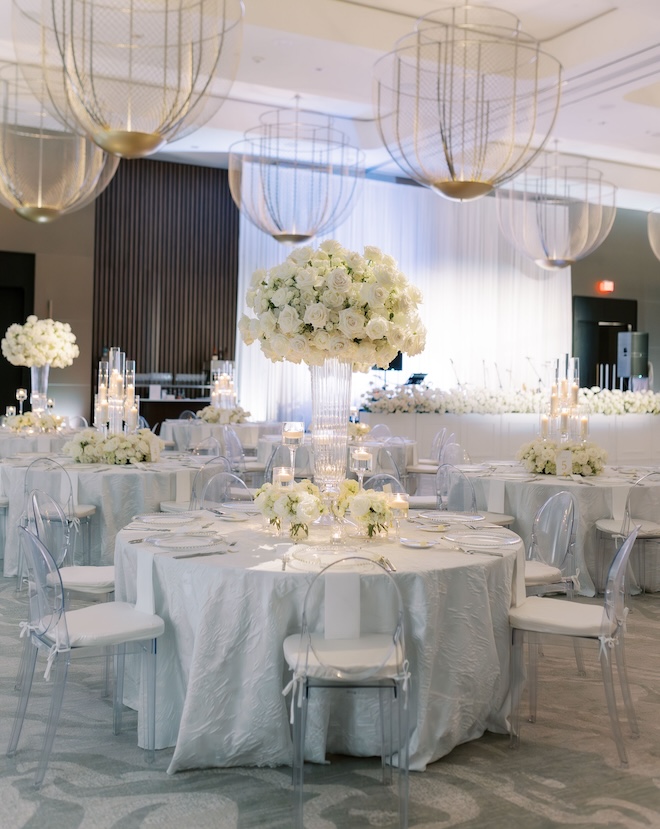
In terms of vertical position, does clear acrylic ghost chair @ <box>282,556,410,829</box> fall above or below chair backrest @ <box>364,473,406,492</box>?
below

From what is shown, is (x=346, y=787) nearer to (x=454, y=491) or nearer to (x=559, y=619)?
(x=559, y=619)

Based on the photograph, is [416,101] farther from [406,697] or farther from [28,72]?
[406,697]

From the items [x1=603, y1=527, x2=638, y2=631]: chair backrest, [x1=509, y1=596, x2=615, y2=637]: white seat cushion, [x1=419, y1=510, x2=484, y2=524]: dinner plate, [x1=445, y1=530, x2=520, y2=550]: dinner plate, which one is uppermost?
[x1=419, y1=510, x2=484, y2=524]: dinner plate

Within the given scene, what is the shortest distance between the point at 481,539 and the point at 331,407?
87 cm

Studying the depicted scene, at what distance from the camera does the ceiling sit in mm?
8898

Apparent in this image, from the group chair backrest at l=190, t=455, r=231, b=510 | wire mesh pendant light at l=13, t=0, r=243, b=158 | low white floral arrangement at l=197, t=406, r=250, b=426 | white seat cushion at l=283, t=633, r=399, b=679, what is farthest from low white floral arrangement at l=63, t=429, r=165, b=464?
low white floral arrangement at l=197, t=406, r=250, b=426

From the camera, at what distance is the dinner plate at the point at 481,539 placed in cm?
401

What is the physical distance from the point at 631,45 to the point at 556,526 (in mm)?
6094

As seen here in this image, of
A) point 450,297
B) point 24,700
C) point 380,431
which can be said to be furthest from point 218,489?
point 450,297

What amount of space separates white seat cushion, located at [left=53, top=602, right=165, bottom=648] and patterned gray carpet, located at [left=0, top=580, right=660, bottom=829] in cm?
49

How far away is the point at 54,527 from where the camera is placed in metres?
6.16

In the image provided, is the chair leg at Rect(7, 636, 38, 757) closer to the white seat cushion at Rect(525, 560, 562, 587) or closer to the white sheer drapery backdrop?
the white seat cushion at Rect(525, 560, 562, 587)

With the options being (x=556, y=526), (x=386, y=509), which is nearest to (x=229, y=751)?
(x=386, y=509)

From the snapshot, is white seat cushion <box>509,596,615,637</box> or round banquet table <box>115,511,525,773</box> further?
white seat cushion <box>509,596,615,637</box>
